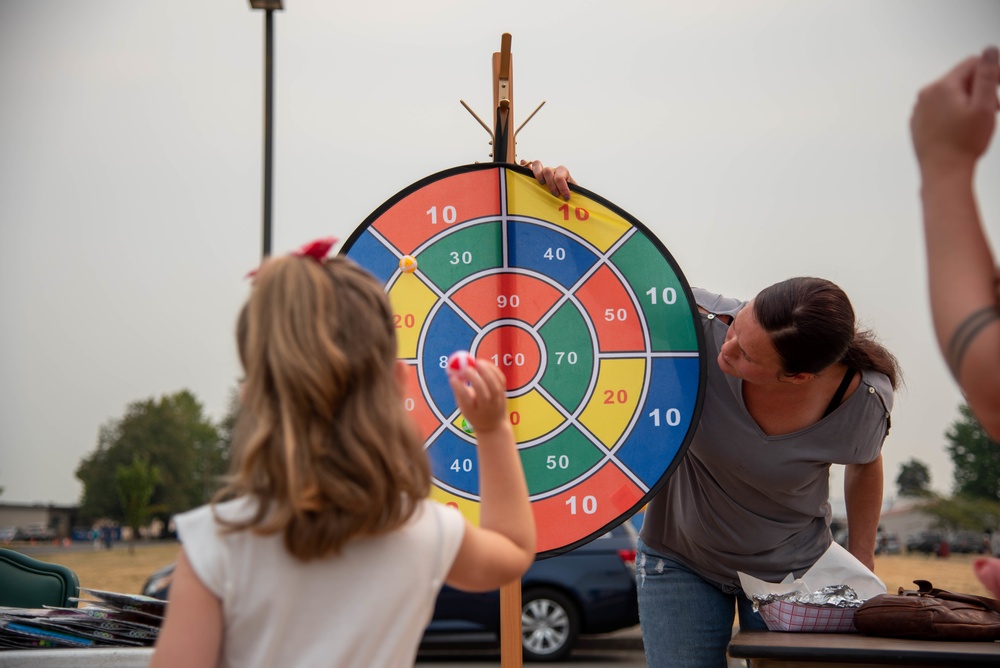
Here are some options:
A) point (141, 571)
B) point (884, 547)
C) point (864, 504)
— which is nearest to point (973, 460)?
point (884, 547)

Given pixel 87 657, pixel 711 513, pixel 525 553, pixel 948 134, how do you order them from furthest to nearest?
1. pixel 711 513
2. pixel 87 657
3. pixel 525 553
4. pixel 948 134

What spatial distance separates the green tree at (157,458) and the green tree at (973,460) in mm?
25481

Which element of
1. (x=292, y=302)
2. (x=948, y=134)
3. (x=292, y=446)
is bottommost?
(x=292, y=446)

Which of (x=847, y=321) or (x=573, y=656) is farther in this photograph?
(x=573, y=656)

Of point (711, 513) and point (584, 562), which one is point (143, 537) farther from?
point (711, 513)

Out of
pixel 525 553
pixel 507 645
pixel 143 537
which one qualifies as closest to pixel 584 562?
pixel 507 645

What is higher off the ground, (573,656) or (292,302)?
(292,302)

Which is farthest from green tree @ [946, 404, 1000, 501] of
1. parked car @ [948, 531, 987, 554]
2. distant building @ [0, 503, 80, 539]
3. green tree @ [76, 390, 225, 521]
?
distant building @ [0, 503, 80, 539]

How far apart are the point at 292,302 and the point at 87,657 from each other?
1.45 meters

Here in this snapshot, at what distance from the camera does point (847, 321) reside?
231 centimetres

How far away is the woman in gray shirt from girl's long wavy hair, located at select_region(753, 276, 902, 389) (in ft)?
0.09

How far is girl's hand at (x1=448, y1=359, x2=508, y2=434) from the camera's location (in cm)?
140

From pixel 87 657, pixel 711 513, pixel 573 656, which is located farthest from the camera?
pixel 573 656

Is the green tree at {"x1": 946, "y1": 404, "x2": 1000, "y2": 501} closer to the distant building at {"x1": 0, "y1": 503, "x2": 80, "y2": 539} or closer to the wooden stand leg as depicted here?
the distant building at {"x1": 0, "y1": 503, "x2": 80, "y2": 539}
